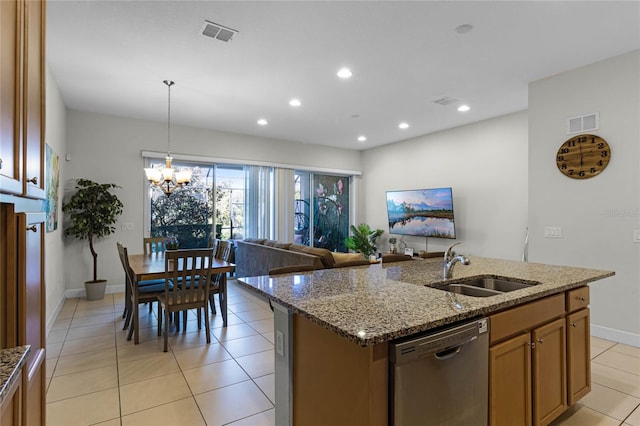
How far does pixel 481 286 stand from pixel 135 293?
309cm

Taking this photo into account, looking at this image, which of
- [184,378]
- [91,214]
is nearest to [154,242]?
[91,214]

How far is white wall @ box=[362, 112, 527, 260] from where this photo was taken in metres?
5.23

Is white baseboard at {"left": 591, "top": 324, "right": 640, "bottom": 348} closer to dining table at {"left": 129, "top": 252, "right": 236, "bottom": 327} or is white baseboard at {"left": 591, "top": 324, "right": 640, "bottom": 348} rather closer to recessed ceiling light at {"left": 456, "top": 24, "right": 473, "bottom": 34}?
recessed ceiling light at {"left": 456, "top": 24, "right": 473, "bottom": 34}

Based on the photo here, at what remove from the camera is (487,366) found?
5.10 feet

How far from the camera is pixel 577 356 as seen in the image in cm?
215

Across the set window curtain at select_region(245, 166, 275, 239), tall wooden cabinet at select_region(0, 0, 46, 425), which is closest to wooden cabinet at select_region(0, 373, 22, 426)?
tall wooden cabinet at select_region(0, 0, 46, 425)

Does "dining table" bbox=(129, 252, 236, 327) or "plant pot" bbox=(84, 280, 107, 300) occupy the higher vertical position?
"dining table" bbox=(129, 252, 236, 327)

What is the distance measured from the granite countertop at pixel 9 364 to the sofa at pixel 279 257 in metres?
2.16

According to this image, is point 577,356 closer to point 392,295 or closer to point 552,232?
point 392,295

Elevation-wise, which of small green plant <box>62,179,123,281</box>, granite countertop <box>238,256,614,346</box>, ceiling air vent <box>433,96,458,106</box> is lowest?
granite countertop <box>238,256,614,346</box>

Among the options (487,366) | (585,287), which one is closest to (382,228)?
(585,287)

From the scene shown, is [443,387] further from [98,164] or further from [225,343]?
[98,164]

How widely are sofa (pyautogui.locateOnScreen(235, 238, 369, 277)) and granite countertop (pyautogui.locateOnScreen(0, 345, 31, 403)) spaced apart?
216cm

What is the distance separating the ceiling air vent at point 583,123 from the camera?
3493 mm
